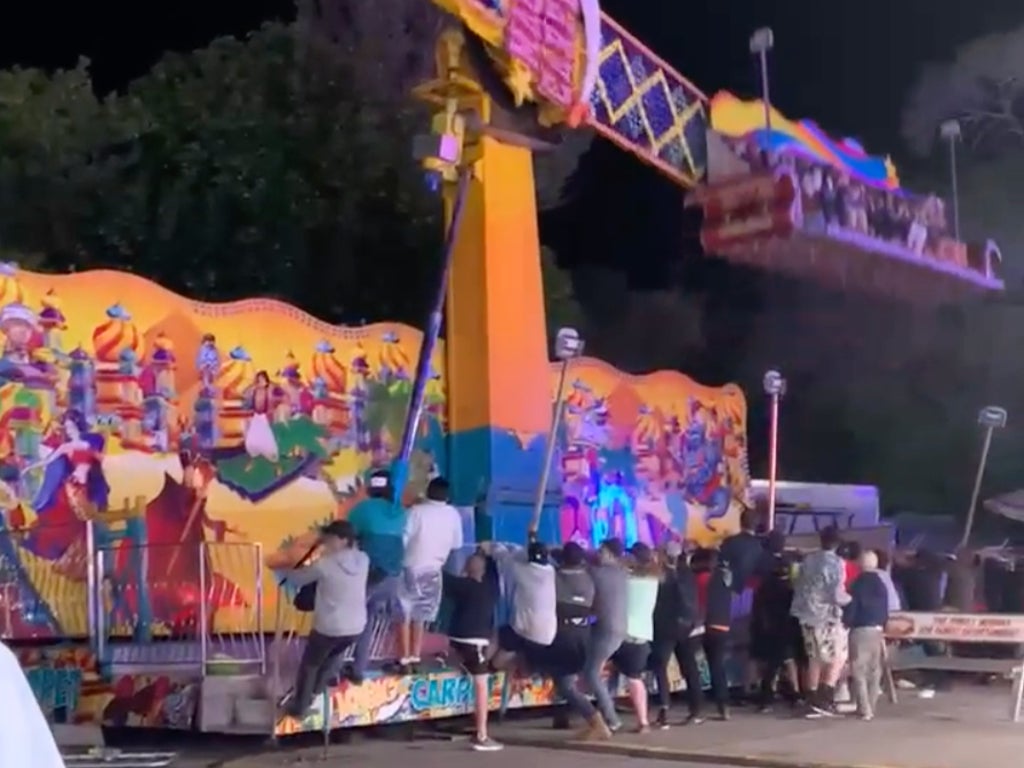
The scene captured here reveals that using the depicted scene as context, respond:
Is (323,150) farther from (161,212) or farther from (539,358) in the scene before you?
(539,358)

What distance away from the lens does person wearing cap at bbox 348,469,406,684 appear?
1260 cm

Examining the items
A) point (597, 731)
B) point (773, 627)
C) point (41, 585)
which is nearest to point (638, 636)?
point (597, 731)

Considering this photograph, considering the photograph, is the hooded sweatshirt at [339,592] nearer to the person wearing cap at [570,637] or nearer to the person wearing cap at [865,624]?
the person wearing cap at [570,637]

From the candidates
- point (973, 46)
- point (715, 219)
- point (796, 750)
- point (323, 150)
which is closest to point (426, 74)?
point (323, 150)

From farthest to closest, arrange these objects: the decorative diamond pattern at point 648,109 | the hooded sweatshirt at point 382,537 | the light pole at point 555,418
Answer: the decorative diamond pattern at point 648,109 → the light pole at point 555,418 → the hooded sweatshirt at point 382,537

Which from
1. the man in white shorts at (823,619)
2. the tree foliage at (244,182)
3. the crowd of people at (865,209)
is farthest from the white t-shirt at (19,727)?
the tree foliage at (244,182)

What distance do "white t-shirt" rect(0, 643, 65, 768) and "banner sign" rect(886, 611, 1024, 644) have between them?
523 inches

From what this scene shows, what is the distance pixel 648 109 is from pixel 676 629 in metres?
7.76

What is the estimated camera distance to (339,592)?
11219mm

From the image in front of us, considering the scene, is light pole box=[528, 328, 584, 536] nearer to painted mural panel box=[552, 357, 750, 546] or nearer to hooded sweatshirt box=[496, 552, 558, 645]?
painted mural panel box=[552, 357, 750, 546]

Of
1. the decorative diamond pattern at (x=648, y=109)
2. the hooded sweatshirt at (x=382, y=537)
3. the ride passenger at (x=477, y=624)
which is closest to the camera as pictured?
the ride passenger at (x=477, y=624)

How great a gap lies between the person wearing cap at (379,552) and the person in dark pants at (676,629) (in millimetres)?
2515

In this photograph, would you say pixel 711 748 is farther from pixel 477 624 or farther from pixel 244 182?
pixel 244 182

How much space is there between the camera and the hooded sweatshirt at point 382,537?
1286 centimetres
